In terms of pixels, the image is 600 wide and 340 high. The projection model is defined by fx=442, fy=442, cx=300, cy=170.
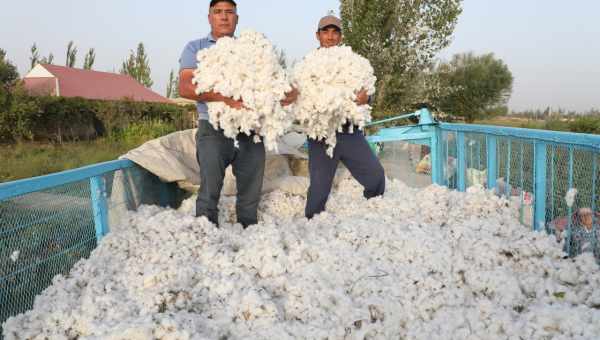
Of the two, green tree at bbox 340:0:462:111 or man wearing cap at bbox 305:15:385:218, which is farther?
green tree at bbox 340:0:462:111

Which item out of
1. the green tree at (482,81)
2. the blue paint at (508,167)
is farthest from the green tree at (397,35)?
the green tree at (482,81)

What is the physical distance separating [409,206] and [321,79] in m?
1.14

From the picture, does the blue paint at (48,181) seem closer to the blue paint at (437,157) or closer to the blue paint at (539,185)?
the blue paint at (539,185)

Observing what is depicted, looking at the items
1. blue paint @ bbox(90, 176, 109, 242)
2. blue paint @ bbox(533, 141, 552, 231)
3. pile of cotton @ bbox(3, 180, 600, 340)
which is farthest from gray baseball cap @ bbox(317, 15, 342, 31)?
blue paint @ bbox(90, 176, 109, 242)

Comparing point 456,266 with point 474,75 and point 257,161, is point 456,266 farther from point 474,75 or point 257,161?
point 474,75

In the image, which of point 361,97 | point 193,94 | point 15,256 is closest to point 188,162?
point 193,94

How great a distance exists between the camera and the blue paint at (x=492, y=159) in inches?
123

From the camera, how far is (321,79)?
9.59 ft

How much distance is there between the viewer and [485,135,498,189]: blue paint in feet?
10.3

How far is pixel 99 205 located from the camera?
255 centimetres

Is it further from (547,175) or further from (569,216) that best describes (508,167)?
(569,216)

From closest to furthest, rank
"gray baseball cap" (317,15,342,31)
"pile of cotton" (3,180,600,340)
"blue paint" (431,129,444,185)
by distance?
"pile of cotton" (3,180,600,340)
"gray baseball cap" (317,15,342,31)
"blue paint" (431,129,444,185)

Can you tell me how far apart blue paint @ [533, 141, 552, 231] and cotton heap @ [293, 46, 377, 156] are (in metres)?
1.06

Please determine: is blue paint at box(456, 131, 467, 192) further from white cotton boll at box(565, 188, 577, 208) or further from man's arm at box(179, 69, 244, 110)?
man's arm at box(179, 69, 244, 110)
